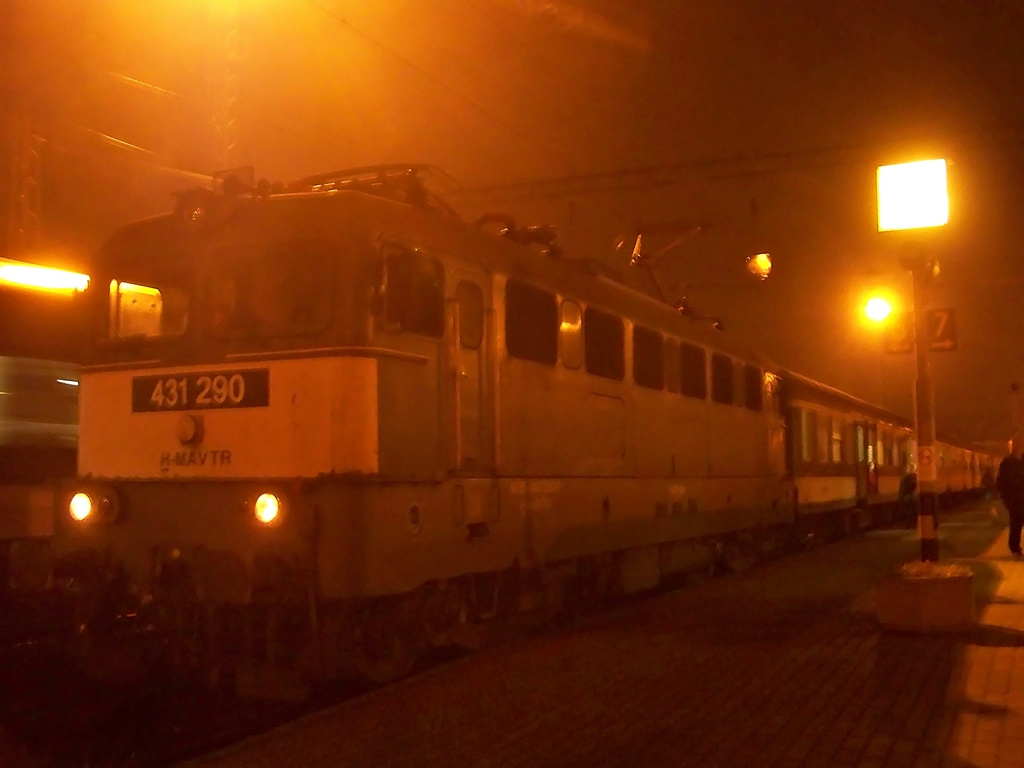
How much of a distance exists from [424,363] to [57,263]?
580 cm

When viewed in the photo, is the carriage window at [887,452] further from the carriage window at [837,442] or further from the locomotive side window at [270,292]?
the locomotive side window at [270,292]

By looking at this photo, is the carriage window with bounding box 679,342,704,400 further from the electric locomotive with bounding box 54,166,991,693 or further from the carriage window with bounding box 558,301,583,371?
the electric locomotive with bounding box 54,166,991,693

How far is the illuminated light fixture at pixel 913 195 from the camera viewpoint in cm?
980

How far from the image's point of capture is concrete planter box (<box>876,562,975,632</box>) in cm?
925

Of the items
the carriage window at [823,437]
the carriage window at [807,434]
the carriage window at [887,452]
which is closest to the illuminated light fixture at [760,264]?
the carriage window at [807,434]

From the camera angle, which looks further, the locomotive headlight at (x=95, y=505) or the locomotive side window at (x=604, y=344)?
the locomotive side window at (x=604, y=344)

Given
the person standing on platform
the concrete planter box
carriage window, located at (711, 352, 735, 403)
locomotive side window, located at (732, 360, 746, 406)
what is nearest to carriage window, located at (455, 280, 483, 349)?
the concrete planter box

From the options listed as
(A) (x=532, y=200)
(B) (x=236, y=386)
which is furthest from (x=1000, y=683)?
(A) (x=532, y=200)

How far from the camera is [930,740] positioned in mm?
5977

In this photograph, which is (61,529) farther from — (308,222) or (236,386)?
(308,222)

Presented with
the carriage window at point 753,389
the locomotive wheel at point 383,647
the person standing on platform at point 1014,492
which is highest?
the carriage window at point 753,389

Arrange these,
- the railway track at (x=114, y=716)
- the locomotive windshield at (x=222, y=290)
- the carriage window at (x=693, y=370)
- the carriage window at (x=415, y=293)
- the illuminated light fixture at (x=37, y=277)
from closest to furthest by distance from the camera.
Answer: the railway track at (x=114, y=716)
the locomotive windshield at (x=222, y=290)
the carriage window at (x=415, y=293)
the illuminated light fixture at (x=37, y=277)
the carriage window at (x=693, y=370)

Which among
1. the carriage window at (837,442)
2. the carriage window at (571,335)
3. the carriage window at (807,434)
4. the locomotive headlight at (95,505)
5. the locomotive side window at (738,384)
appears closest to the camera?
the locomotive headlight at (95,505)

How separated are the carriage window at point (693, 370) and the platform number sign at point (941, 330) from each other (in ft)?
8.94
